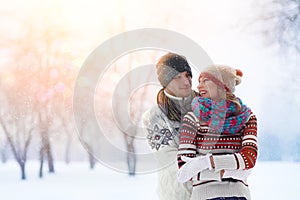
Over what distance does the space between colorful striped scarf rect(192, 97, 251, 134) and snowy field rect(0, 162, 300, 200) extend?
1379mm

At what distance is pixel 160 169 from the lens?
98cm

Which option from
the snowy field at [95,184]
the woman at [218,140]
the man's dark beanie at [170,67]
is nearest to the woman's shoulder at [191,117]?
the woman at [218,140]

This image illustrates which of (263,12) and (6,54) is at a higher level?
(263,12)

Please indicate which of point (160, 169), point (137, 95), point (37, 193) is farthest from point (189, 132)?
point (37, 193)

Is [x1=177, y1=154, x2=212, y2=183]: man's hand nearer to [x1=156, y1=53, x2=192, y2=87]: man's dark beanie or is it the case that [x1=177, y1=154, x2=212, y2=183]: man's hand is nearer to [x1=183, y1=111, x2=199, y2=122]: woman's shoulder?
[x1=183, y1=111, x2=199, y2=122]: woman's shoulder

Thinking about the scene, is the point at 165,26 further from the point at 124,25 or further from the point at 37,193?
the point at 37,193

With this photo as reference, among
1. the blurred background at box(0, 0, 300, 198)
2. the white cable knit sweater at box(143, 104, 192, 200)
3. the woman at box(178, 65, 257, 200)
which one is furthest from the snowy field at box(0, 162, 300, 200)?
the woman at box(178, 65, 257, 200)

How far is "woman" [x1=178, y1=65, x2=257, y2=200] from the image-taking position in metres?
0.85

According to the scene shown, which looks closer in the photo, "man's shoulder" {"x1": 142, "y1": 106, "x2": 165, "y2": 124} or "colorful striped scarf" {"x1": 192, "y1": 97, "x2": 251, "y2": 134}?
"colorful striped scarf" {"x1": 192, "y1": 97, "x2": 251, "y2": 134}

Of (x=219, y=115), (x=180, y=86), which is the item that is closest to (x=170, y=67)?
(x=180, y=86)

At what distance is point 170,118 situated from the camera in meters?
0.95

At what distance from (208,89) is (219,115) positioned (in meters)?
0.07

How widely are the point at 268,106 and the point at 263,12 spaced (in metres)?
0.56

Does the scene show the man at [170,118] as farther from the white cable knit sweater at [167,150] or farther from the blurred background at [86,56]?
the blurred background at [86,56]
